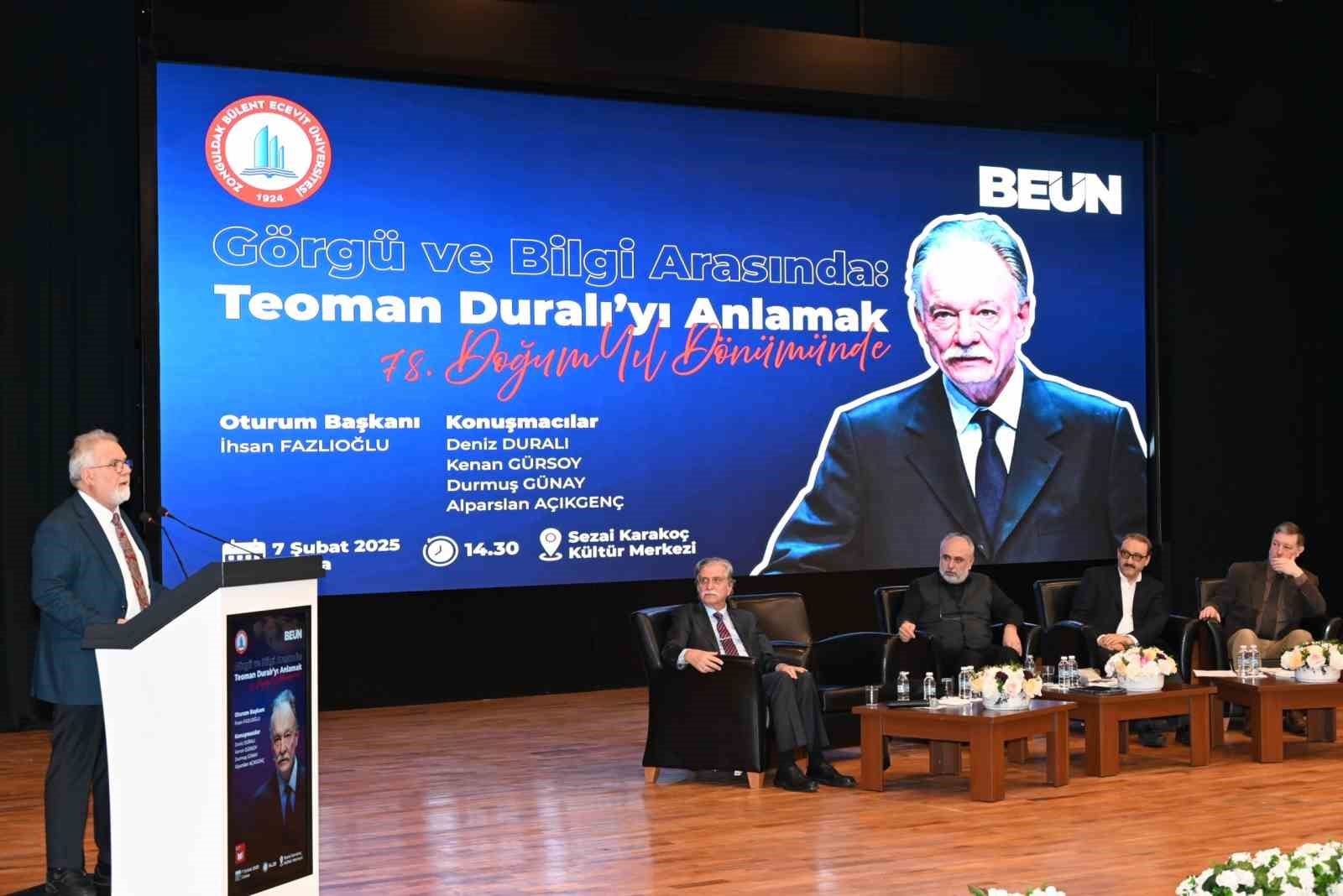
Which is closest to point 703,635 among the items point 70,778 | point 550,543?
point 550,543

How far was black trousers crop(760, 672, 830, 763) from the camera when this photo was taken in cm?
682

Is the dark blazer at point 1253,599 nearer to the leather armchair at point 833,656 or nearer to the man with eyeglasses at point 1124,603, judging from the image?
the man with eyeglasses at point 1124,603

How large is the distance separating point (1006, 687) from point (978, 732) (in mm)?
258

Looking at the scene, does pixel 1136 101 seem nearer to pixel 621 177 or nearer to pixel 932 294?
pixel 932 294

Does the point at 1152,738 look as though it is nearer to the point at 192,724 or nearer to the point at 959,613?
the point at 959,613

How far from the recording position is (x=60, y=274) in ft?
28.7

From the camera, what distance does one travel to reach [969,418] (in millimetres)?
10688

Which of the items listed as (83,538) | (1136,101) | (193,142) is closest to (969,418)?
(1136,101)

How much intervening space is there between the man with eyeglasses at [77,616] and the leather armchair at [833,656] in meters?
3.17

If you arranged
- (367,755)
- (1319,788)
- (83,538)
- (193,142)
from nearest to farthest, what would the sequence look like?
(83,538), (1319,788), (367,755), (193,142)

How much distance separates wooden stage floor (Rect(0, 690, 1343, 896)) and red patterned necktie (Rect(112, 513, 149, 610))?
106cm

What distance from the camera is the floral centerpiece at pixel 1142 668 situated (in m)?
7.20

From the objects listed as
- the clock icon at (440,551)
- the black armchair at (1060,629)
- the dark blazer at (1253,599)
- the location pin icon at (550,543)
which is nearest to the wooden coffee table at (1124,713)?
the black armchair at (1060,629)

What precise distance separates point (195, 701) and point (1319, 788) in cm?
467
